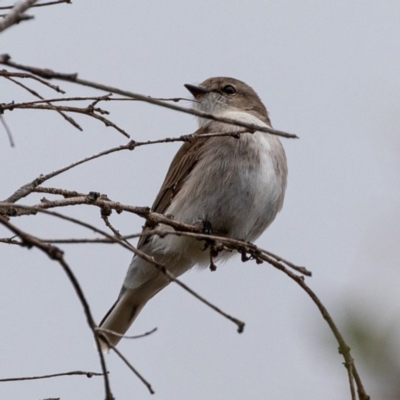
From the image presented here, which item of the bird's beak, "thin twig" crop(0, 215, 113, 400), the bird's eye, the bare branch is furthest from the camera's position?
the bird's eye

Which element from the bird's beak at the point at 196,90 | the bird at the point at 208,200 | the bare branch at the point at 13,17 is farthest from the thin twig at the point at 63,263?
the bird's beak at the point at 196,90

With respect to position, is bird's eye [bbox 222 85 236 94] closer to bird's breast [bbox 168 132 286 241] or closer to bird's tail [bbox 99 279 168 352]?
bird's breast [bbox 168 132 286 241]

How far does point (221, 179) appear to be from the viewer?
17.4ft

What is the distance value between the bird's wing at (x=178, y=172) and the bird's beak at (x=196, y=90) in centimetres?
78

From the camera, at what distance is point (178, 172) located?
588 cm

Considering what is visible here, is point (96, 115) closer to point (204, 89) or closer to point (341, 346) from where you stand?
point (341, 346)

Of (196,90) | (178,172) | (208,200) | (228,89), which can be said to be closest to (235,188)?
(208,200)

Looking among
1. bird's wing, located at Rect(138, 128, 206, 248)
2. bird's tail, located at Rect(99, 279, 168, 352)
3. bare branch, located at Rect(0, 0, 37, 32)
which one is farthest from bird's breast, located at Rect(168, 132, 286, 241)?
bare branch, located at Rect(0, 0, 37, 32)

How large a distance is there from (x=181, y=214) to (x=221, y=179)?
0.41 metres

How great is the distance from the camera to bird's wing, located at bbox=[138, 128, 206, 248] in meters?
5.71

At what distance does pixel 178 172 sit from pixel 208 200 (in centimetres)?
67

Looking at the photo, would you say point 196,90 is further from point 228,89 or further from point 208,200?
point 208,200

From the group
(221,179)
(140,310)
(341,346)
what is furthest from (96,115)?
(140,310)

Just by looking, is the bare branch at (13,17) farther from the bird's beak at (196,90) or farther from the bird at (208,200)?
the bird's beak at (196,90)
